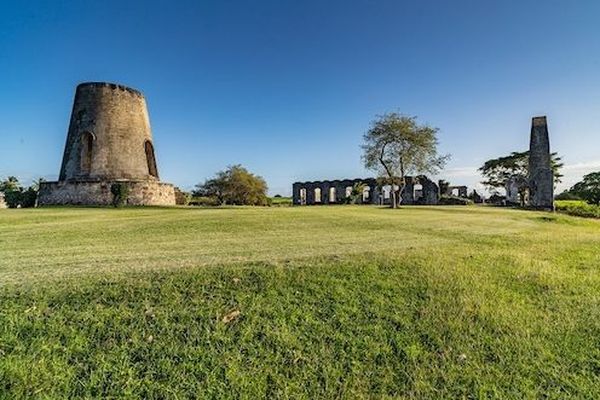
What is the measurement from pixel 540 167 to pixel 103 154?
27.9 m

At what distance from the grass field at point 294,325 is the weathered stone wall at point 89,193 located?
14960mm

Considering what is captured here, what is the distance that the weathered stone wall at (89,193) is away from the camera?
20281mm

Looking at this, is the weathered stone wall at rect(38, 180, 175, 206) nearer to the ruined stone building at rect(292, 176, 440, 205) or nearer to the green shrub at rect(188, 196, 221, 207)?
the green shrub at rect(188, 196, 221, 207)

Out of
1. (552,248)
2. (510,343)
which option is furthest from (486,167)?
(510,343)

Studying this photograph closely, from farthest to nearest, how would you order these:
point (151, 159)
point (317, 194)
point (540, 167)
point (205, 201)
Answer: point (317, 194)
point (205, 201)
point (540, 167)
point (151, 159)

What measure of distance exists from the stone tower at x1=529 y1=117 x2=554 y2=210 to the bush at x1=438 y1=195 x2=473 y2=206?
8.50m

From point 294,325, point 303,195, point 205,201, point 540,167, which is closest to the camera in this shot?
point 294,325

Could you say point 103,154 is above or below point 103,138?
below

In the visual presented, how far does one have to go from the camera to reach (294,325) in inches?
155

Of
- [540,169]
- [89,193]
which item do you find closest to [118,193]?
[89,193]

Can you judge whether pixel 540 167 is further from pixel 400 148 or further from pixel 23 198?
pixel 23 198

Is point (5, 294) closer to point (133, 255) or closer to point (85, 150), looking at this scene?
point (133, 255)

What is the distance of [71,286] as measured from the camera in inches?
168

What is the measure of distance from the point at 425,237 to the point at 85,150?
66.1 ft
